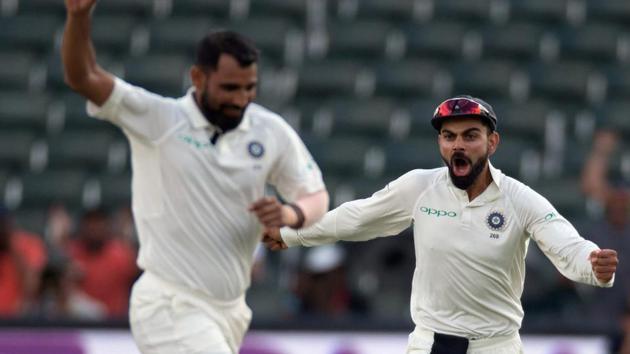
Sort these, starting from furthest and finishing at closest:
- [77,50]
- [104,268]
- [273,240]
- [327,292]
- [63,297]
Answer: [327,292]
[104,268]
[63,297]
[273,240]
[77,50]

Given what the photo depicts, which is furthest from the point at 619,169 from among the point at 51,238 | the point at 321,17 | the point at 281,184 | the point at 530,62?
the point at 281,184

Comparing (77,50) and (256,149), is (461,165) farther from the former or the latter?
(77,50)

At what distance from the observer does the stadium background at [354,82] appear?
Result: 43.1 ft

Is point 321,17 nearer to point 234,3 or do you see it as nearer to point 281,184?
point 234,3

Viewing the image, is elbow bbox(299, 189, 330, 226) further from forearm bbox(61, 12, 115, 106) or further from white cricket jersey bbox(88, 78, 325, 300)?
forearm bbox(61, 12, 115, 106)

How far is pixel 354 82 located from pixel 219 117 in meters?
7.49

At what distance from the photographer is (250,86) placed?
21.7ft

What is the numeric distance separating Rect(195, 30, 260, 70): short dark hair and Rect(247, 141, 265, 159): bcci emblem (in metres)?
0.39

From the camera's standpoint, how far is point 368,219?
664 centimetres

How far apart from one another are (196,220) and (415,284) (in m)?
1.01

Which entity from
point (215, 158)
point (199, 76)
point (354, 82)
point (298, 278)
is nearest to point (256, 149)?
point (215, 158)

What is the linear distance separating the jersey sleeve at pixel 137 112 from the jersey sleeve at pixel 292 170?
0.51m

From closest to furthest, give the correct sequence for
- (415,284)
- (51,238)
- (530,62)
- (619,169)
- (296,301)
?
(415,284) < (296,301) < (51,238) < (619,169) < (530,62)

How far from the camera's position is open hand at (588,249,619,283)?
5.99 meters
